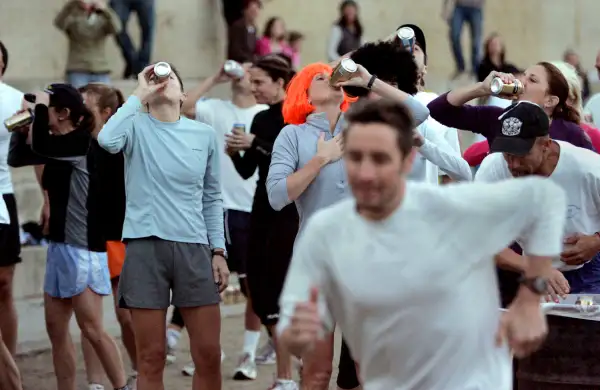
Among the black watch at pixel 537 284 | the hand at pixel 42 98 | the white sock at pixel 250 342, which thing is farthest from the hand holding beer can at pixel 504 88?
the white sock at pixel 250 342

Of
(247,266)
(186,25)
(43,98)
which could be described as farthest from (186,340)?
(186,25)

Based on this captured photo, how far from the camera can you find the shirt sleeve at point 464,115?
248 inches

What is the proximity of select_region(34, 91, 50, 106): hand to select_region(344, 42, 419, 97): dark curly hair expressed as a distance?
199cm

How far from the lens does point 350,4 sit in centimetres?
1603

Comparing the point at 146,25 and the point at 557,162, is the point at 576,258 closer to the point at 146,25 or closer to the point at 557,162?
the point at 557,162

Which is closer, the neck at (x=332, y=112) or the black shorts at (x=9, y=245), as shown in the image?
the neck at (x=332, y=112)

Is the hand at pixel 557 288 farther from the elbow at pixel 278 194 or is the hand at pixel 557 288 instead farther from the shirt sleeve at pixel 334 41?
the shirt sleeve at pixel 334 41

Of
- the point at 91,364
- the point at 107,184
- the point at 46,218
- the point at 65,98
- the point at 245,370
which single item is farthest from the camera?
the point at 245,370

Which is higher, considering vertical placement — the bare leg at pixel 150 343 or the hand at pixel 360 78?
the hand at pixel 360 78

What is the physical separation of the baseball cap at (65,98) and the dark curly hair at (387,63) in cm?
192

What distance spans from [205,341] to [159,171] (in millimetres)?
889

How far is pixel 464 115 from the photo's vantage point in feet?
20.7

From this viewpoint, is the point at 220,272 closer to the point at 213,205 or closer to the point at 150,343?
the point at 213,205

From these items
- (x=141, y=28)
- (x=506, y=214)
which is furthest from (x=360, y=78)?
(x=141, y=28)
